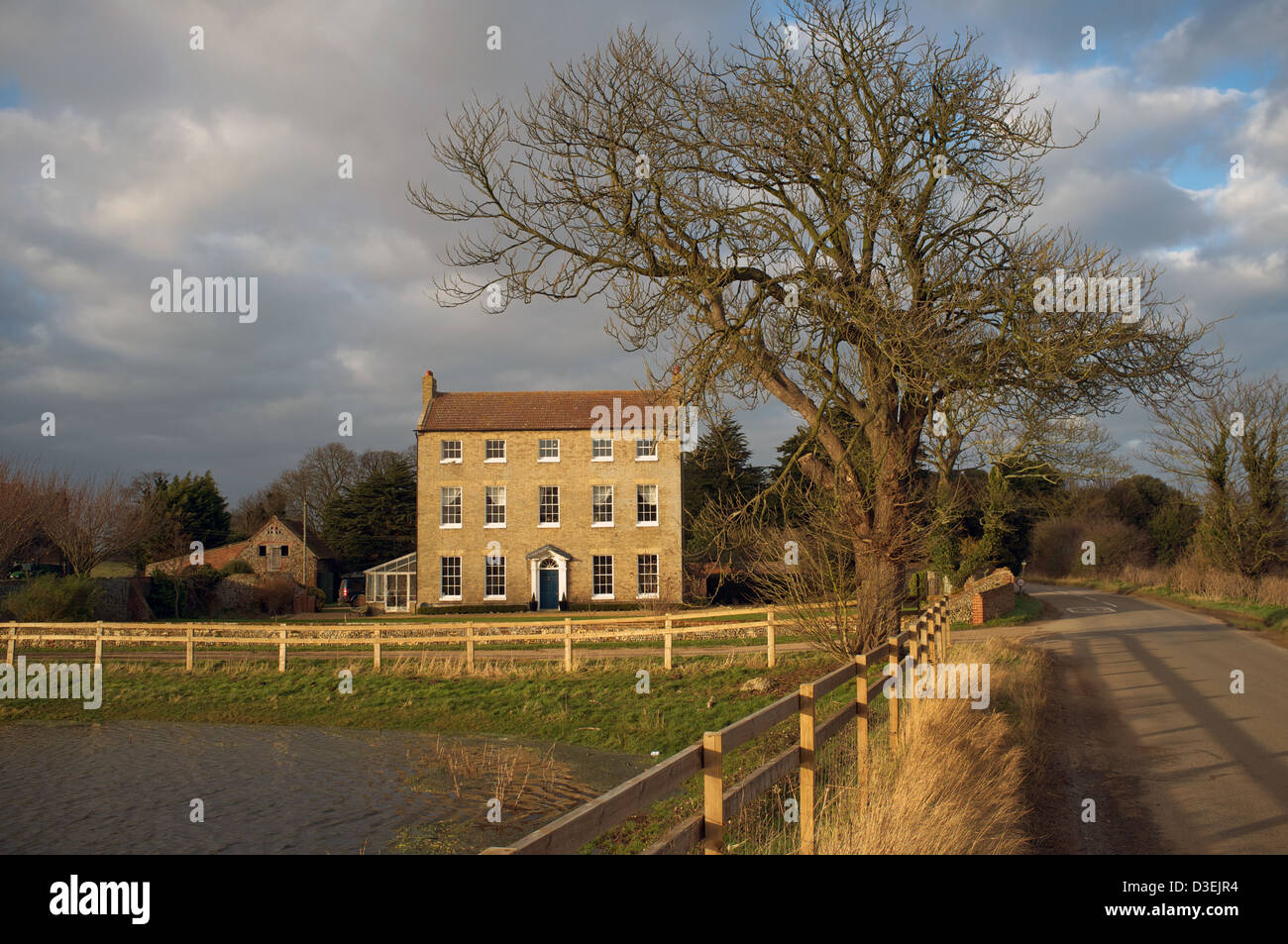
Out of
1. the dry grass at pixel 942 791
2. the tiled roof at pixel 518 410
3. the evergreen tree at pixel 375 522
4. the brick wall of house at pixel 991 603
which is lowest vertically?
the brick wall of house at pixel 991 603

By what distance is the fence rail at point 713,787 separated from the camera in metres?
3.01

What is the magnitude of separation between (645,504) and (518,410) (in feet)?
24.8

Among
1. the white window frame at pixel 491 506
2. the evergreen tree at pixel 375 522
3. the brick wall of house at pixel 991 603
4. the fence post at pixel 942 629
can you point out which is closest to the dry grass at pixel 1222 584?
the brick wall of house at pixel 991 603

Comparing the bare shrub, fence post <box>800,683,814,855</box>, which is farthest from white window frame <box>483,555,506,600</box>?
fence post <box>800,683,814,855</box>

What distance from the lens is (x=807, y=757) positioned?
5633mm

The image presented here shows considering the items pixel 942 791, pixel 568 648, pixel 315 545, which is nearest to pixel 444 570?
pixel 315 545

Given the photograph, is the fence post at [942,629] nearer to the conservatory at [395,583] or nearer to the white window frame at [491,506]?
the white window frame at [491,506]

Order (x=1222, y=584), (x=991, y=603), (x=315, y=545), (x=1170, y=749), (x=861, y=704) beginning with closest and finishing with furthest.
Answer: (x=861, y=704)
(x=1170, y=749)
(x=991, y=603)
(x=1222, y=584)
(x=315, y=545)

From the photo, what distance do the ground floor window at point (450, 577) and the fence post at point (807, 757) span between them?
3653 cm

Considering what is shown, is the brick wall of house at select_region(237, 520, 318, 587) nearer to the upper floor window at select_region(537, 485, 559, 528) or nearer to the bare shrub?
the bare shrub

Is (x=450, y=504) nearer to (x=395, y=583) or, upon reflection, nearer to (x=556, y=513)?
(x=556, y=513)

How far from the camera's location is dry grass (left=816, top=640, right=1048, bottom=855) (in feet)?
16.4
